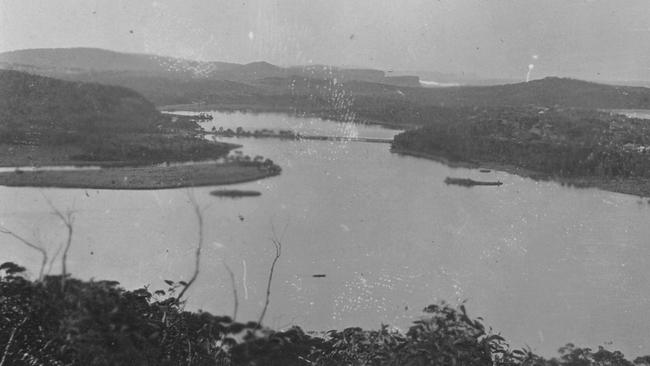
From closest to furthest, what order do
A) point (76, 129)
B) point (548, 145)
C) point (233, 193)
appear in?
point (233, 193)
point (76, 129)
point (548, 145)

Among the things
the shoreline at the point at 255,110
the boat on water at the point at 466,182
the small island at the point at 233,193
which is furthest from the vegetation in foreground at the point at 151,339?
the shoreline at the point at 255,110

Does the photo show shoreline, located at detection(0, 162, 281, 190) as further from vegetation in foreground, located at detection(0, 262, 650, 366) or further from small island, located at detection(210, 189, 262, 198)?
vegetation in foreground, located at detection(0, 262, 650, 366)

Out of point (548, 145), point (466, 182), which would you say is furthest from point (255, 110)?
point (548, 145)

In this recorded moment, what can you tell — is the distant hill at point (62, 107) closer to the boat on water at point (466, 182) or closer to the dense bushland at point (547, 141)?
the boat on water at point (466, 182)

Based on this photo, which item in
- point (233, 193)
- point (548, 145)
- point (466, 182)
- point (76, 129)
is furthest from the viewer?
point (548, 145)

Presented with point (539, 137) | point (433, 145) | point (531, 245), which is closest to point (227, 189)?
point (531, 245)

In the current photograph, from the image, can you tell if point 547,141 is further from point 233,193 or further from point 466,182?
point 233,193
